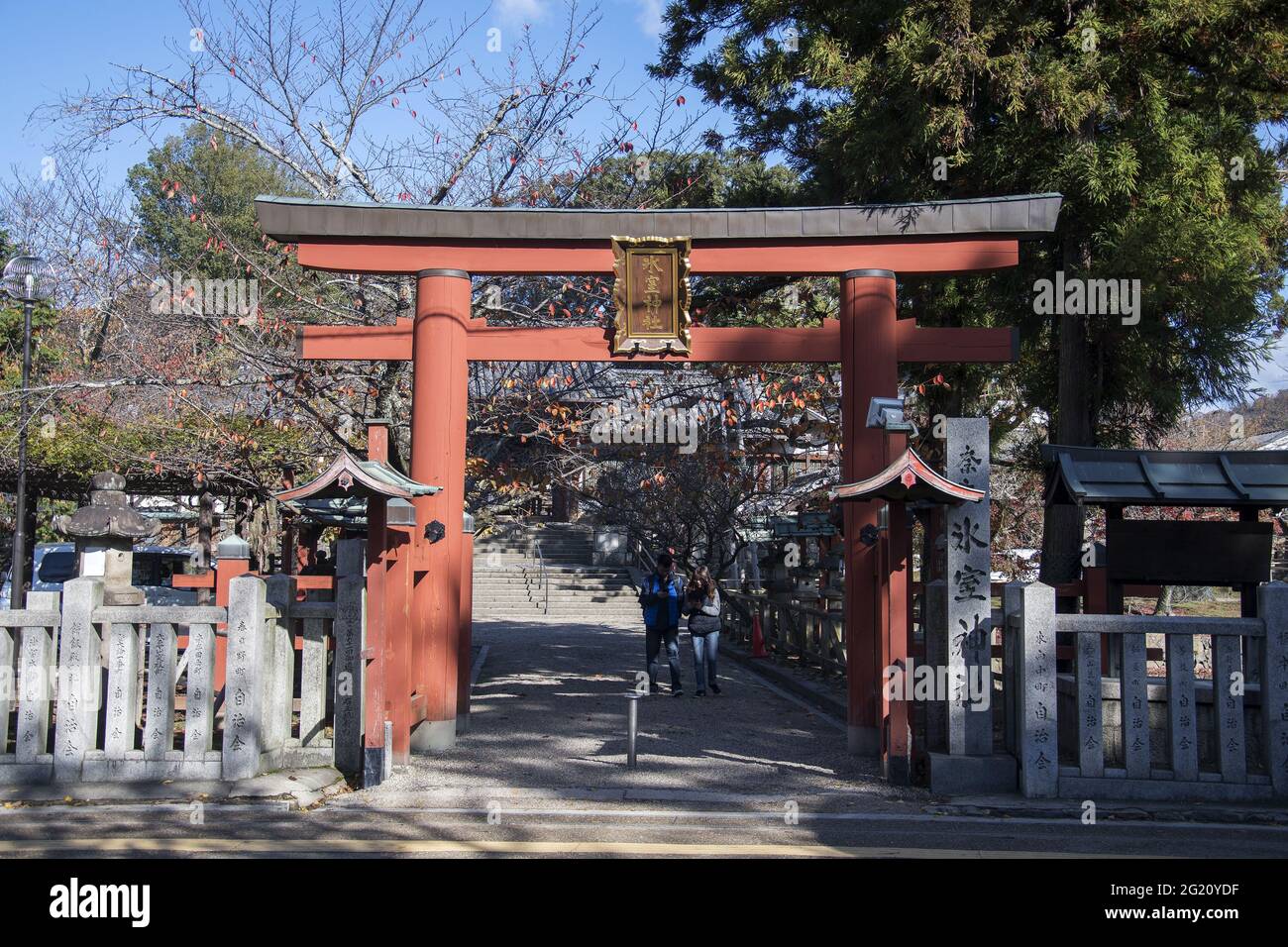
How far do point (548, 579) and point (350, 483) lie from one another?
26064 mm

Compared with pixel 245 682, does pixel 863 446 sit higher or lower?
higher

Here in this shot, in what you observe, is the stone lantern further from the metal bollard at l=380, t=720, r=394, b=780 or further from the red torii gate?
the metal bollard at l=380, t=720, r=394, b=780

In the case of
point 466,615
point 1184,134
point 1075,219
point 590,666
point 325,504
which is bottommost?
point 590,666

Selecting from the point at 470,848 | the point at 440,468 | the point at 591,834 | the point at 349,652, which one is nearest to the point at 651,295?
the point at 440,468

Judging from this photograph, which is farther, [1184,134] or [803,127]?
[803,127]

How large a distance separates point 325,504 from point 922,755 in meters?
10.8

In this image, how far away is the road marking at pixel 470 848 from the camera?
692 cm

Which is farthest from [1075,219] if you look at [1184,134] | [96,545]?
[96,545]

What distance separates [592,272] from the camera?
11.7m

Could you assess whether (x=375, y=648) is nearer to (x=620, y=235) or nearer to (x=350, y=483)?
(x=350, y=483)

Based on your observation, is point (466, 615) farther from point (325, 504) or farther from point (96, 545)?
point (325, 504)

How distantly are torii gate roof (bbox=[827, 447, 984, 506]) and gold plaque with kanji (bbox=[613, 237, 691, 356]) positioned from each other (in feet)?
10.2

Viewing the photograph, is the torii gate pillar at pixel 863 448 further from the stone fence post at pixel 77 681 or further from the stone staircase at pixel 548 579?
the stone staircase at pixel 548 579

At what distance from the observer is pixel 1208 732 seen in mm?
8828
